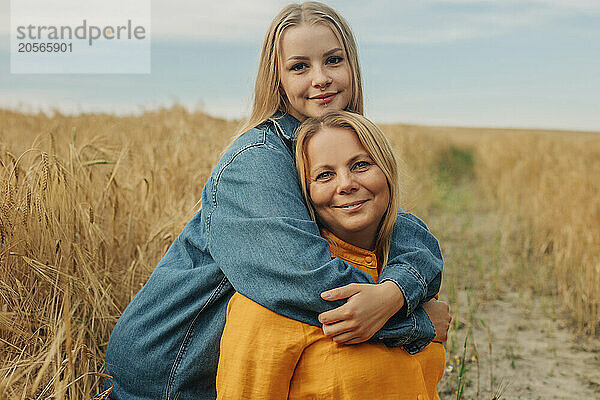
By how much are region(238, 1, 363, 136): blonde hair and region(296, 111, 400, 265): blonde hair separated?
240 mm

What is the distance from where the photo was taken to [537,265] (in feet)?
16.6

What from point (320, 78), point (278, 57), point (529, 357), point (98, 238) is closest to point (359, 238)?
point (320, 78)

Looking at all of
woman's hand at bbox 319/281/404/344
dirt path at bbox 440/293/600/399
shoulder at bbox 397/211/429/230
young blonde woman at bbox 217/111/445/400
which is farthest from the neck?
dirt path at bbox 440/293/600/399

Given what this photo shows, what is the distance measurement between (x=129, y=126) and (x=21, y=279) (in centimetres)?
529

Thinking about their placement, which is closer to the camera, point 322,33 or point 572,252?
point 322,33

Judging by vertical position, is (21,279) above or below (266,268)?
below

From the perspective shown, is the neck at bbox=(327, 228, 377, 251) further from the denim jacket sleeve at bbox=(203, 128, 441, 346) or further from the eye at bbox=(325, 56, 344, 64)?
the eye at bbox=(325, 56, 344, 64)

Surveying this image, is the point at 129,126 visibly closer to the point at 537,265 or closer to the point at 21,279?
the point at 537,265

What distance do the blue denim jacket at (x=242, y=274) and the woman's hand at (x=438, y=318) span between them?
8 cm

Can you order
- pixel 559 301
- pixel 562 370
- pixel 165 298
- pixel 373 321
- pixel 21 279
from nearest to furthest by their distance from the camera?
pixel 373 321 < pixel 165 298 < pixel 21 279 < pixel 562 370 < pixel 559 301

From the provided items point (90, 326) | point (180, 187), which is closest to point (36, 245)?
point (90, 326)

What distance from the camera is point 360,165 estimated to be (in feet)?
5.64

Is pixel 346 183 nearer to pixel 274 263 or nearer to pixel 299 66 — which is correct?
pixel 274 263

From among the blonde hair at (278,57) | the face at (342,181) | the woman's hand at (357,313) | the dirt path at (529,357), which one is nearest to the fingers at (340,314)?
the woman's hand at (357,313)
